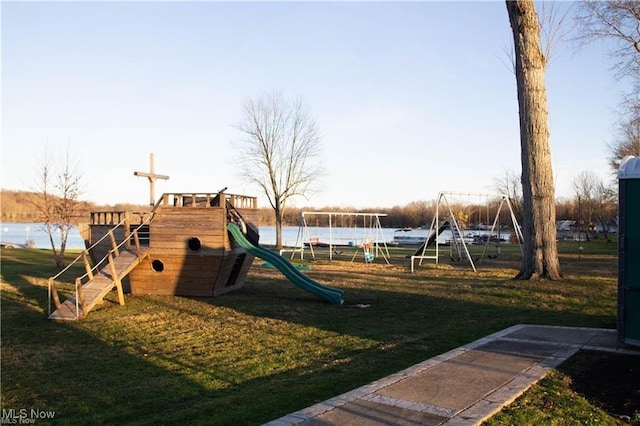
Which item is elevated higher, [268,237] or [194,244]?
[194,244]

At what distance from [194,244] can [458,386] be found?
33.7 feet

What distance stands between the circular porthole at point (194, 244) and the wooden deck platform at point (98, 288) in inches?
45.4

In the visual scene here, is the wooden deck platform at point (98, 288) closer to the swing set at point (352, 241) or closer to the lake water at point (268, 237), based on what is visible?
the swing set at point (352, 241)

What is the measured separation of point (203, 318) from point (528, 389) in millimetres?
7740

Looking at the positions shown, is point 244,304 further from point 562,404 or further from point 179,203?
point 562,404

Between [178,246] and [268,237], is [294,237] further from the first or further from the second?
[178,246]

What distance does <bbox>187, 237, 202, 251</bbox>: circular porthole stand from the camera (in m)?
14.9

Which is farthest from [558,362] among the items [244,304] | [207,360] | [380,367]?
[244,304]

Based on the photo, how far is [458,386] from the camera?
5879 millimetres

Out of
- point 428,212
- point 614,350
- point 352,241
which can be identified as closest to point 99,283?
point 614,350

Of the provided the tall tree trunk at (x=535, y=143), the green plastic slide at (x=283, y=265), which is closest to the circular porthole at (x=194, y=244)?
the green plastic slide at (x=283, y=265)

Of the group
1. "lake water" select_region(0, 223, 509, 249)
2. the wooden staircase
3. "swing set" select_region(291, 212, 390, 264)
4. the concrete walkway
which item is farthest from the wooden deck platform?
"lake water" select_region(0, 223, 509, 249)

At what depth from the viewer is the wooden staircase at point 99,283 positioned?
12195mm

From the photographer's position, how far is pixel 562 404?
5.34 meters
